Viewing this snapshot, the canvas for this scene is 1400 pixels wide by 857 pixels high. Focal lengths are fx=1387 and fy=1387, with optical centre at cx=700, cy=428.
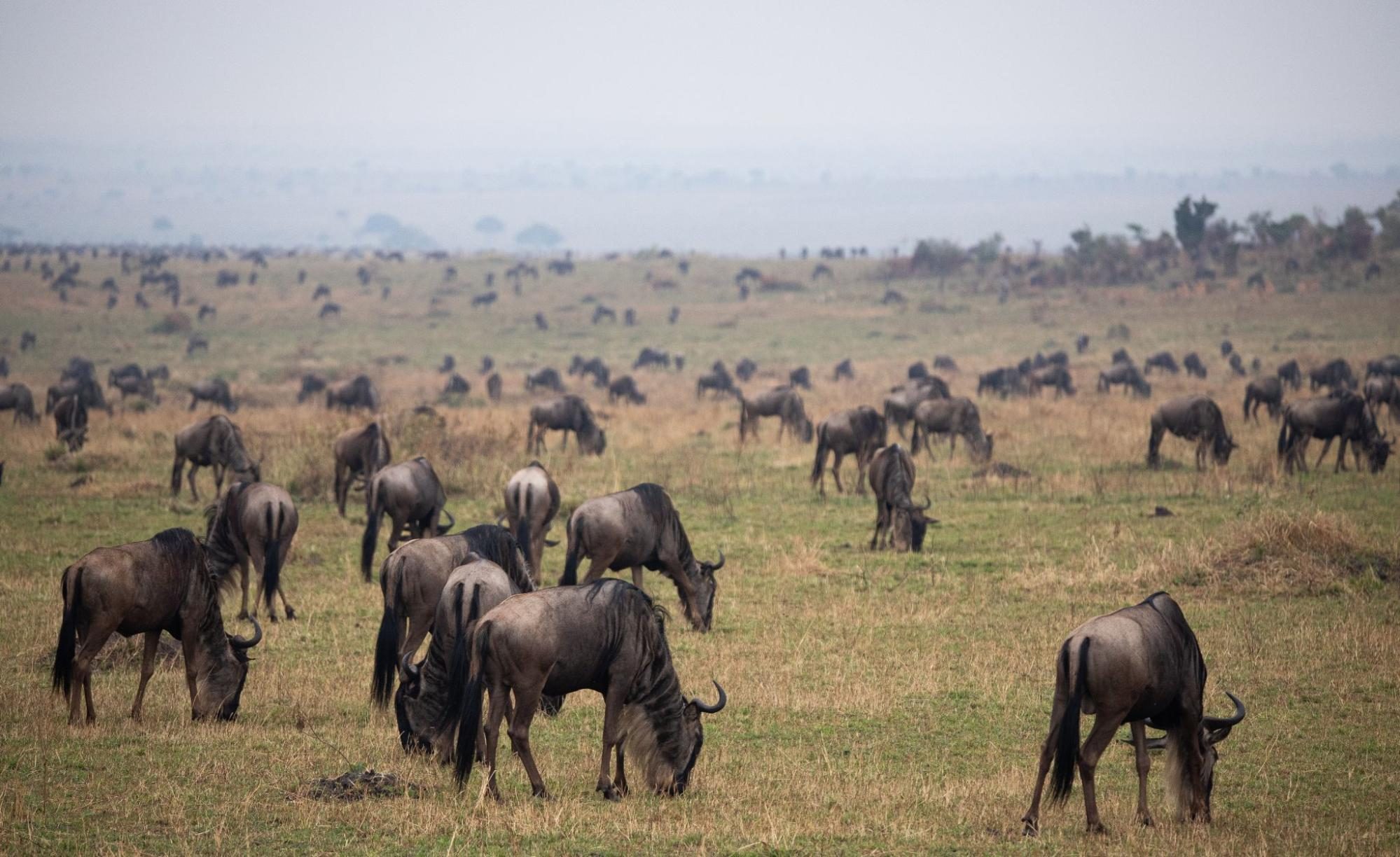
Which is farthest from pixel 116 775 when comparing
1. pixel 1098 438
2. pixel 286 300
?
pixel 286 300

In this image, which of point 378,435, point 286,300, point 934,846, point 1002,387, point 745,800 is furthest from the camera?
point 286,300

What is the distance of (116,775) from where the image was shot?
821 centimetres

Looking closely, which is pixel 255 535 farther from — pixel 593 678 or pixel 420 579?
pixel 593 678

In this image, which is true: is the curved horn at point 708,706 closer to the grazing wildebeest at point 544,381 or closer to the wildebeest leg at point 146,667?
the wildebeest leg at point 146,667

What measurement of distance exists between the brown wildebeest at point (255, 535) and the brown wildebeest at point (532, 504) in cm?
221

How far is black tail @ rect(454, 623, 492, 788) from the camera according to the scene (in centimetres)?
785

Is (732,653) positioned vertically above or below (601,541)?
below

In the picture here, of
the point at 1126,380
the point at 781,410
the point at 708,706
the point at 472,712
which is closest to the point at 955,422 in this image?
the point at 781,410

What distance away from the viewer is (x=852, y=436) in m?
20.7

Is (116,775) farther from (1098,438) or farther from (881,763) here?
(1098,438)

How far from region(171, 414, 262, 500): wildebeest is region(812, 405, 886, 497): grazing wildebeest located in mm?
8049

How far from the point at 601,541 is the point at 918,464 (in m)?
12.4

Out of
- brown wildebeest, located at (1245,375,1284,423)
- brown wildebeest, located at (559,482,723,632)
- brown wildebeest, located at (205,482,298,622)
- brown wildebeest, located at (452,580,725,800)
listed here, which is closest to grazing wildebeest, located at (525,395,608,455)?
brown wildebeest, located at (205,482,298,622)

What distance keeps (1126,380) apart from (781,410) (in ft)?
39.9
